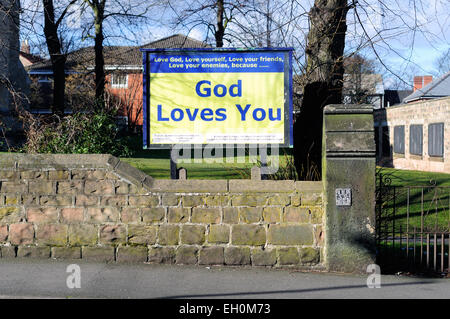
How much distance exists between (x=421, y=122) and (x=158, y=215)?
2493cm

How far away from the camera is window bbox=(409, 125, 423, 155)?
29817mm

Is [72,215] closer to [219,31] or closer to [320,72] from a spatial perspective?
[320,72]

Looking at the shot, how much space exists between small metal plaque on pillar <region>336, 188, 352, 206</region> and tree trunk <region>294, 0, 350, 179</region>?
102 inches

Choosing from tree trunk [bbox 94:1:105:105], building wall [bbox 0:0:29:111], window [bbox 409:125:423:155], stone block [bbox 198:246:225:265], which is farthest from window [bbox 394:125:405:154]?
stone block [bbox 198:246:225:265]

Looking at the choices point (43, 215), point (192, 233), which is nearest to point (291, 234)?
point (192, 233)

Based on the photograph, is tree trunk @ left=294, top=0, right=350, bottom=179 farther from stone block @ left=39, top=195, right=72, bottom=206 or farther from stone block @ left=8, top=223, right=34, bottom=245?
stone block @ left=8, top=223, right=34, bottom=245

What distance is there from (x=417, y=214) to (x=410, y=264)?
16.4 feet

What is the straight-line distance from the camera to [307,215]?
24.7 ft

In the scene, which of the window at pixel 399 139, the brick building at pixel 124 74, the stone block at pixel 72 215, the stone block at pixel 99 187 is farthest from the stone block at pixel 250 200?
the brick building at pixel 124 74

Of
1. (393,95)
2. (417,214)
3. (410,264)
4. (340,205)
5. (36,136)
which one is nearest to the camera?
(340,205)

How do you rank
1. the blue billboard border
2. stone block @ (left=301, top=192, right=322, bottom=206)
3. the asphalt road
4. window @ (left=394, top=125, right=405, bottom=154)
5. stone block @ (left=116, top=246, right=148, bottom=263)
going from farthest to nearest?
window @ (left=394, top=125, right=405, bottom=154) < the blue billboard border < stone block @ (left=116, top=246, right=148, bottom=263) < stone block @ (left=301, top=192, right=322, bottom=206) < the asphalt road

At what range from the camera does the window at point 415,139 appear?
1174 inches

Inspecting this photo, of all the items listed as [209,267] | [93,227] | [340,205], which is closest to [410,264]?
[340,205]

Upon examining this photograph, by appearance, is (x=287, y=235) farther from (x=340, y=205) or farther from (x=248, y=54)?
(x=248, y=54)
